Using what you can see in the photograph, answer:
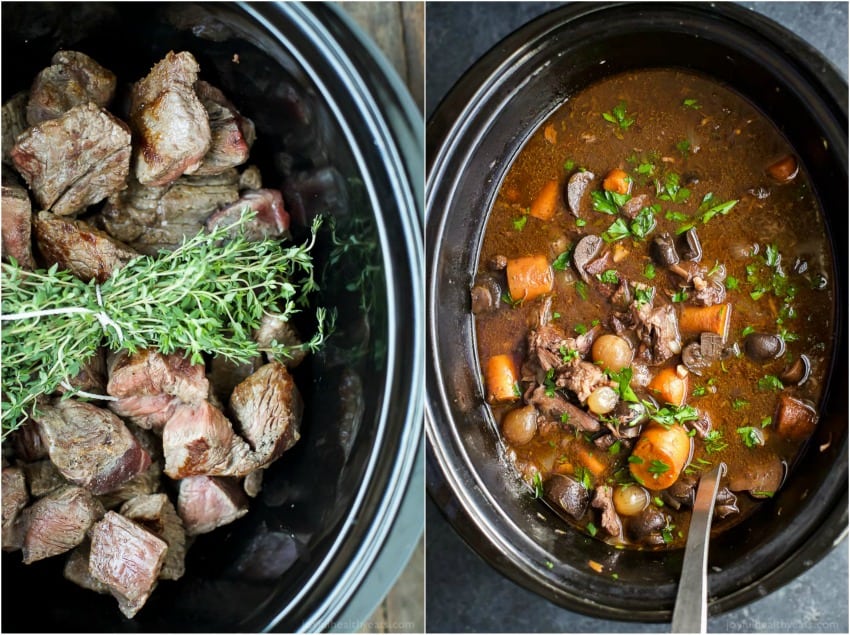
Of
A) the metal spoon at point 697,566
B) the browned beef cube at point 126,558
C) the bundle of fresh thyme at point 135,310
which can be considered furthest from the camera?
the metal spoon at point 697,566

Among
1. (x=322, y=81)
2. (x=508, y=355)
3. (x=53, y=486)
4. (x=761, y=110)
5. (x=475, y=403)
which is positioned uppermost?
(x=761, y=110)

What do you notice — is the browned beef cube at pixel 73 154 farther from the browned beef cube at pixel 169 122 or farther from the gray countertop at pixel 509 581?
the gray countertop at pixel 509 581

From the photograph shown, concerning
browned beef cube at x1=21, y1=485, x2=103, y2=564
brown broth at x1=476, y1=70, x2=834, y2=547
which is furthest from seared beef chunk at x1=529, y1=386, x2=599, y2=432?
browned beef cube at x1=21, y1=485, x2=103, y2=564

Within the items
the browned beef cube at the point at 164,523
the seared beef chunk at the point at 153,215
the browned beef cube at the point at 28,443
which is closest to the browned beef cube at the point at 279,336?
the seared beef chunk at the point at 153,215

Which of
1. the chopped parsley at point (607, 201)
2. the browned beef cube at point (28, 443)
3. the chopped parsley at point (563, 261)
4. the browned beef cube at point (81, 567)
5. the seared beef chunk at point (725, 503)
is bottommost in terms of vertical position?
the browned beef cube at point (81, 567)

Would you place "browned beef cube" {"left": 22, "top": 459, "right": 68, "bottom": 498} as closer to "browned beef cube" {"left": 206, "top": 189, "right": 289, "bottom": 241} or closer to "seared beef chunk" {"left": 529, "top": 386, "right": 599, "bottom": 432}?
"browned beef cube" {"left": 206, "top": 189, "right": 289, "bottom": 241}

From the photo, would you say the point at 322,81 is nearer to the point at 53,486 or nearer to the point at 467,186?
the point at 467,186

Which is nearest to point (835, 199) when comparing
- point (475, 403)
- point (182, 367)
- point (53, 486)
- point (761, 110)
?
point (761, 110)
